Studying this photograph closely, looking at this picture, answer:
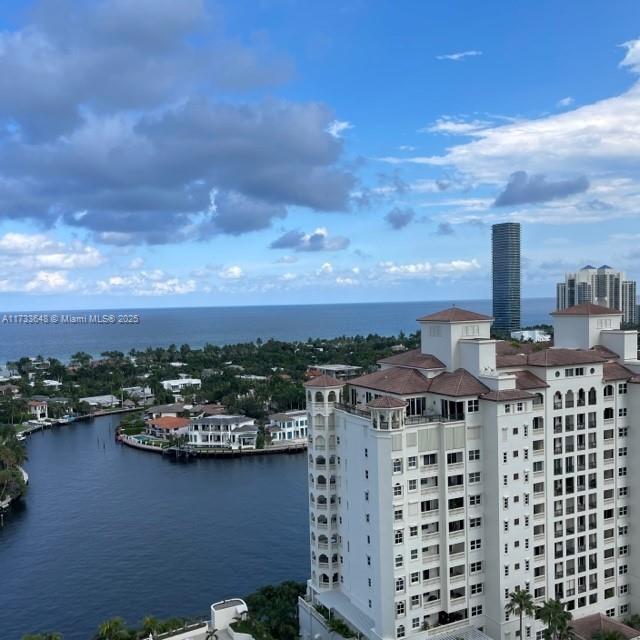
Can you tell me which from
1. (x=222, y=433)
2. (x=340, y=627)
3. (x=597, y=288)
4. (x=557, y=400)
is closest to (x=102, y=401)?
(x=222, y=433)

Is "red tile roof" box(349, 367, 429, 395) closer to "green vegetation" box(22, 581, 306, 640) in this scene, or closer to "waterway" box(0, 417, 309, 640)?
"green vegetation" box(22, 581, 306, 640)

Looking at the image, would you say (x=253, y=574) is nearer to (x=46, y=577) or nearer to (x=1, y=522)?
(x=46, y=577)

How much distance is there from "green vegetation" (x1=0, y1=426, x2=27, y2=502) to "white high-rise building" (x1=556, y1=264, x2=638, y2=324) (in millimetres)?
131140

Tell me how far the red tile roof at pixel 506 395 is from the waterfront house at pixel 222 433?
52458 mm

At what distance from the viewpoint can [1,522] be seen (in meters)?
52.6

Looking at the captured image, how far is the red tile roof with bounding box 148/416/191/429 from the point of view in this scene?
82469 millimetres

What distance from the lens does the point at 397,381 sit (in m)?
29.9

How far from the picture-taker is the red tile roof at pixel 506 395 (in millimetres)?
27391

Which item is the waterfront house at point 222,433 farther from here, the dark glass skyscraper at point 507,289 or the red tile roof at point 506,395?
the dark glass skyscraper at point 507,289

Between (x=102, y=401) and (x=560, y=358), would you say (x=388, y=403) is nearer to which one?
(x=560, y=358)

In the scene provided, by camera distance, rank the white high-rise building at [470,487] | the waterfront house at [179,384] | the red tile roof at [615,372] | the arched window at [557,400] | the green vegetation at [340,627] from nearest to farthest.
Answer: the white high-rise building at [470,487] → the green vegetation at [340,627] → the arched window at [557,400] → the red tile roof at [615,372] → the waterfront house at [179,384]

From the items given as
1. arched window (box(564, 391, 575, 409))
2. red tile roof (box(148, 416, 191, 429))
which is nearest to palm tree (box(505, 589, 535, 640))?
arched window (box(564, 391, 575, 409))

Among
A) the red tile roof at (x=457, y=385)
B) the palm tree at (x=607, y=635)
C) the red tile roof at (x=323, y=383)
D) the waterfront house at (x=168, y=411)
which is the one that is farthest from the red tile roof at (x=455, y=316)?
the waterfront house at (x=168, y=411)

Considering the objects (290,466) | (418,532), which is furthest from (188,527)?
(418,532)
